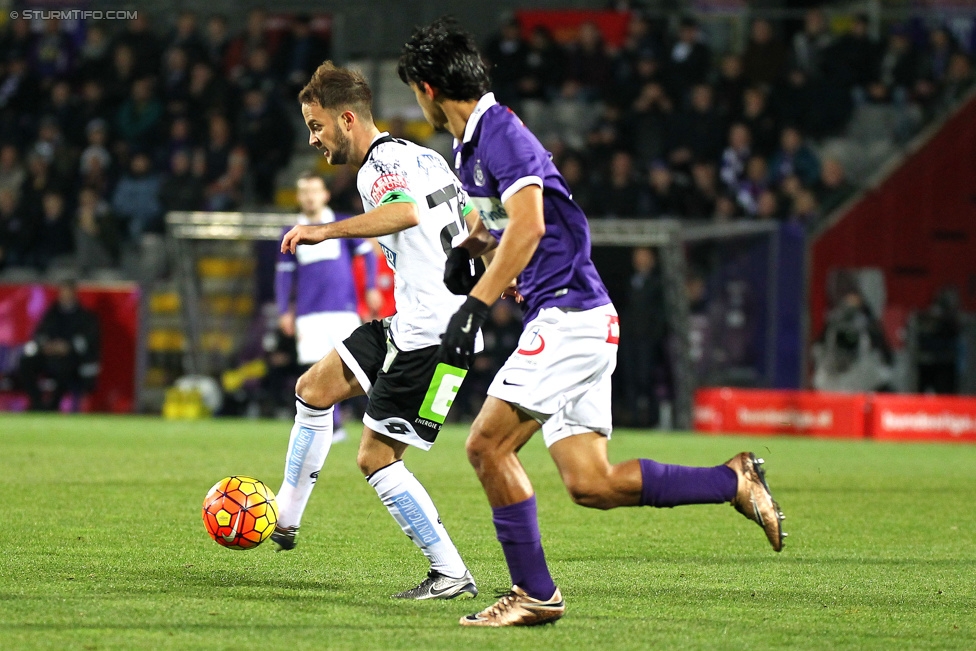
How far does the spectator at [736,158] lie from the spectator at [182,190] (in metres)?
7.40

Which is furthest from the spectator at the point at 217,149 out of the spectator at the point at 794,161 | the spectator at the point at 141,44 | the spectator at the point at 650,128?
the spectator at the point at 794,161

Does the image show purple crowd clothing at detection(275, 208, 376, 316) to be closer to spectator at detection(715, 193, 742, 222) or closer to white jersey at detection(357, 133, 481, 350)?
white jersey at detection(357, 133, 481, 350)

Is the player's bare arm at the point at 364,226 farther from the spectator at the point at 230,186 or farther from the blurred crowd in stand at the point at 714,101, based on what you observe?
the spectator at the point at 230,186

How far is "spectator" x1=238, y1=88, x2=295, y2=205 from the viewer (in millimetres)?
21438

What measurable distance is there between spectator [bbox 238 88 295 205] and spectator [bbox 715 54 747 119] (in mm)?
6269

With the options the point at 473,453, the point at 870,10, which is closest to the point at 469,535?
the point at 473,453

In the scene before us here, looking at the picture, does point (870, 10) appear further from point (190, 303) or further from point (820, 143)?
point (190, 303)

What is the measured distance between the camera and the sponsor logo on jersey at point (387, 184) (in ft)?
19.4

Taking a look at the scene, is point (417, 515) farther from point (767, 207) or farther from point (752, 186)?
point (752, 186)

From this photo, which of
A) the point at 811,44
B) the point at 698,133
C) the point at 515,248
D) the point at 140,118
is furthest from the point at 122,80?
the point at 515,248

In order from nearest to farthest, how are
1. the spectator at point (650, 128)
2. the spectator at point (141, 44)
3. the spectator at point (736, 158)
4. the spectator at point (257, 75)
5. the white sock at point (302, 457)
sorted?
1. the white sock at point (302, 457)
2. the spectator at point (736, 158)
3. the spectator at point (650, 128)
4. the spectator at point (257, 75)
5. the spectator at point (141, 44)

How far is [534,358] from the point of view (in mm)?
5141

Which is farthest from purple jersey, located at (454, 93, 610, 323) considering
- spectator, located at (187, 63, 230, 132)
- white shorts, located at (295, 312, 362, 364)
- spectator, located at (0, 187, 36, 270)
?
spectator, located at (187, 63, 230, 132)

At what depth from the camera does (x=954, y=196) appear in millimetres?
19672
